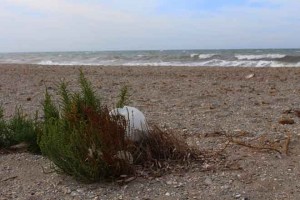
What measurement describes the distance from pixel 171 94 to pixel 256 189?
5.10 meters

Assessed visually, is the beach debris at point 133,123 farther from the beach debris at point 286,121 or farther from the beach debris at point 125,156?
the beach debris at point 286,121

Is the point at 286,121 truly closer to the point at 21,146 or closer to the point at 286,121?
the point at 286,121

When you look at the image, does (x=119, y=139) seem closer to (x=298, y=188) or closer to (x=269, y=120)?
(x=298, y=188)

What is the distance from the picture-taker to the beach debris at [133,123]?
3.52 meters

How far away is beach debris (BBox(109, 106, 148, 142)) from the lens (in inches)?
138

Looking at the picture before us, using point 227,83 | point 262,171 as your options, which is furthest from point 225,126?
point 227,83

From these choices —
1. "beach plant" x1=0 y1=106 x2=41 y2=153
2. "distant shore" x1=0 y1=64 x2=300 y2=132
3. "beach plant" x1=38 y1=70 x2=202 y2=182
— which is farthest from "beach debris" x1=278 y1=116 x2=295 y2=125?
"beach plant" x1=0 y1=106 x2=41 y2=153

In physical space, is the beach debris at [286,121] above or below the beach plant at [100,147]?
below

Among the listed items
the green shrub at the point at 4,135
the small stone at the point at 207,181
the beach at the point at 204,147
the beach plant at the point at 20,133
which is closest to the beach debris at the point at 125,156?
the beach at the point at 204,147

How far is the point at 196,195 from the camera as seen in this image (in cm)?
300

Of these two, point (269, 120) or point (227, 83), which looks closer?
point (269, 120)

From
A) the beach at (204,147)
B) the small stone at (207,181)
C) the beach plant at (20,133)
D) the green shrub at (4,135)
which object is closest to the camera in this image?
the beach at (204,147)

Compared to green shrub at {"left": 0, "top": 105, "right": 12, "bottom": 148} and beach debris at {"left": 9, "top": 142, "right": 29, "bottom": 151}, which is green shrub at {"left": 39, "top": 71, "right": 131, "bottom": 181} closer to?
beach debris at {"left": 9, "top": 142, "right": 29, "bottom": 151}

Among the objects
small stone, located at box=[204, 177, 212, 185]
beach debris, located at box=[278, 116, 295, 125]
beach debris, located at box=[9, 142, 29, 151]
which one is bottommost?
small stone, located at box=[204, 177, 212, 185]
